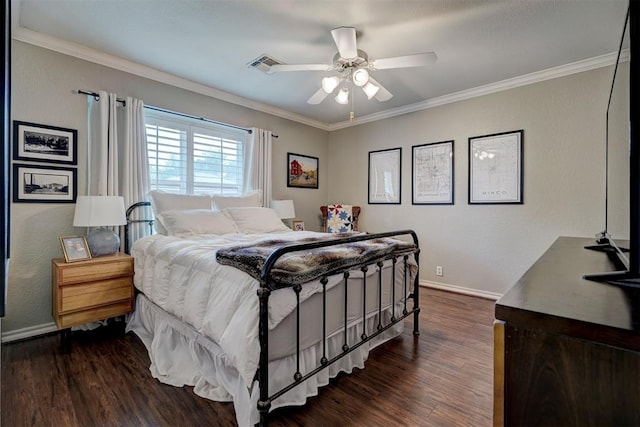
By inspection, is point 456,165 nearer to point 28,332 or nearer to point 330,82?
point 330,82

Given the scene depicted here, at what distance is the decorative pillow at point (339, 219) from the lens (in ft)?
14.7

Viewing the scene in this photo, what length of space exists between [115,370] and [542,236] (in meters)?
3.97

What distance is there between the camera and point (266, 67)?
2922 millimetres

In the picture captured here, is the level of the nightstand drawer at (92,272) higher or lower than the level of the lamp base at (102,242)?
lower

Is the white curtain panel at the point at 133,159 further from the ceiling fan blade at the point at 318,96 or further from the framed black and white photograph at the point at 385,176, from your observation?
the framed black and white photograph at the point at 385,176

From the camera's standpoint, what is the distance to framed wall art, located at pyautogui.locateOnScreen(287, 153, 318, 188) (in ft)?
15.0

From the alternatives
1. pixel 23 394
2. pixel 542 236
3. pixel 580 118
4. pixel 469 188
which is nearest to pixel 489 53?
pixel 580 118

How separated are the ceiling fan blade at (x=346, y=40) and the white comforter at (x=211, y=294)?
161cm

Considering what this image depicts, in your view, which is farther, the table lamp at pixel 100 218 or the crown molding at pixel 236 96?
the crown molding at pixel 236 96

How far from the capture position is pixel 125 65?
9.55ft

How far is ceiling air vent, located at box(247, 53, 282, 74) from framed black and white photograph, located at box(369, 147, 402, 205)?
2150mm

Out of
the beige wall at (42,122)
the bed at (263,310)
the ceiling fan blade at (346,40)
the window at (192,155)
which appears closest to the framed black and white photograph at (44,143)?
the beige wall at (42,122)

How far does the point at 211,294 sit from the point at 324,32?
2.11 m

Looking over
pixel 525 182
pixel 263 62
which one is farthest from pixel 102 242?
pixel 525 182
